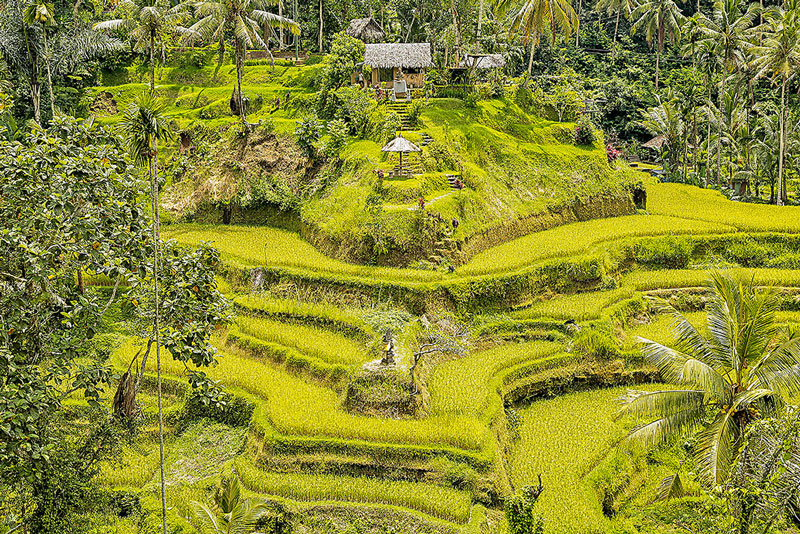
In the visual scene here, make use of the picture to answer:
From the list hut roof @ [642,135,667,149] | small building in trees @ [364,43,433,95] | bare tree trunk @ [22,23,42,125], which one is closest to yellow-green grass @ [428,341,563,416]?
small building in trees @ [364,43,433,95]

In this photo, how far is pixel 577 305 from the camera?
24.4 meters

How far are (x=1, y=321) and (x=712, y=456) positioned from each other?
12.8m

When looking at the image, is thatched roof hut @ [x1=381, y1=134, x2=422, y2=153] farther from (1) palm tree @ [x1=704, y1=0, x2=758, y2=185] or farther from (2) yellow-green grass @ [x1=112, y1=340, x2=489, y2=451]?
(1) palm tree @ [x1=704, y1=0, x2=758, y2=185]

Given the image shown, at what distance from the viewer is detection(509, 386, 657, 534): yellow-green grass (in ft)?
51.2

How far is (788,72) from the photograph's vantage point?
3155cm

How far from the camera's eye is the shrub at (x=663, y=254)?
2817 centimetres

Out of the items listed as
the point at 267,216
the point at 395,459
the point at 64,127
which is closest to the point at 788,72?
the point at 267,216

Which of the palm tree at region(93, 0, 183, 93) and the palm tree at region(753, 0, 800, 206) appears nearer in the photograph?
the palm tree at region(753, 0, 800, 206)

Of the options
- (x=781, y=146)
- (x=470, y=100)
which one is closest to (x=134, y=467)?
(x=470, y=100)

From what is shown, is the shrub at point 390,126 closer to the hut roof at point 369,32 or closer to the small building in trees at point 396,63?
the small building in trees at point 396,63

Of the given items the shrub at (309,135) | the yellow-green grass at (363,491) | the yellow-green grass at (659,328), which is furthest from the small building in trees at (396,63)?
the yellow-green grass at (363,491)

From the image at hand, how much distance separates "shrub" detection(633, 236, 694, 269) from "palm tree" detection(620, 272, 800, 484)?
536 inches

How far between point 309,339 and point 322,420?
4.52m

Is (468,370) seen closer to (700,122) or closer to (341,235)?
(341,235)
